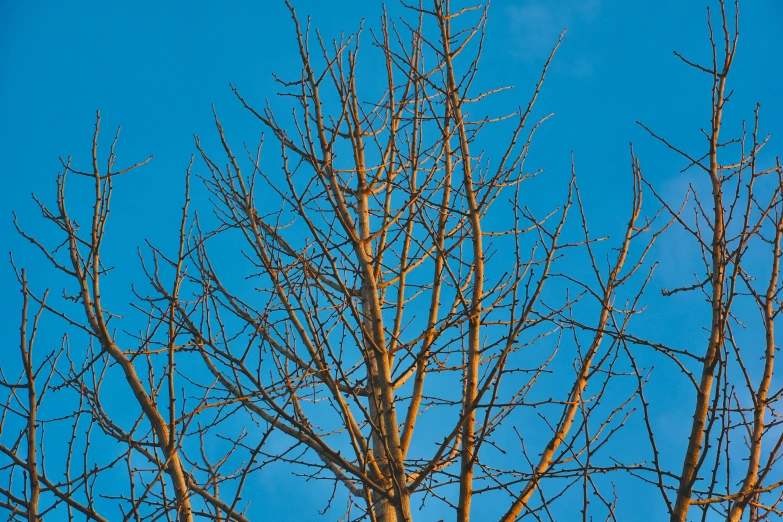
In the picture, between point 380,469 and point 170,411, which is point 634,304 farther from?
point 170,411

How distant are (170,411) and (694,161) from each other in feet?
7.83

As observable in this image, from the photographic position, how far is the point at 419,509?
335 centimetres

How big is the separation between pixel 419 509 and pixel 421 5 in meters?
3.07

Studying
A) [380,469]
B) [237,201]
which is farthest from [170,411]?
Result: [237,201]

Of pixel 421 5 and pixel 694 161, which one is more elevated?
pixel 421 5

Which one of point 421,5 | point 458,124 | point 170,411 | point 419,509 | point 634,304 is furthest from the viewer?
point 421,5

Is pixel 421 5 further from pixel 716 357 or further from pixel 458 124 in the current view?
pixel 716 357

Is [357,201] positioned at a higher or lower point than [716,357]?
higher

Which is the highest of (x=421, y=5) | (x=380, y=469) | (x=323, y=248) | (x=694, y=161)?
(x=421, y=5)

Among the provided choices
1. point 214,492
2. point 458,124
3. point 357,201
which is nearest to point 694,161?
point 458,124

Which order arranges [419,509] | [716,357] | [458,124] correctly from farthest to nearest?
1. [458,124]
2. [419,509]
3. [716,357]

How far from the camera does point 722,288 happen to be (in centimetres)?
258

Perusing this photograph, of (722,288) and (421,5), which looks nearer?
(722,288)

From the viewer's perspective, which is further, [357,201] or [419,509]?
[357,201]
